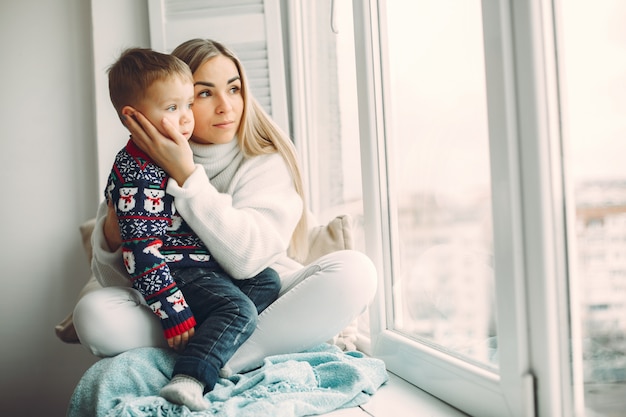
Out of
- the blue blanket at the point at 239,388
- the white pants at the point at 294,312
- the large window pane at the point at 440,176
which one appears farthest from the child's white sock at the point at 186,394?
the large window pane at the point at 440,176

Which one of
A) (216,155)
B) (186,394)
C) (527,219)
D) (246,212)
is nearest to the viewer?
(527,219)

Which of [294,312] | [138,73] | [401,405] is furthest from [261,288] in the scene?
[138,73]

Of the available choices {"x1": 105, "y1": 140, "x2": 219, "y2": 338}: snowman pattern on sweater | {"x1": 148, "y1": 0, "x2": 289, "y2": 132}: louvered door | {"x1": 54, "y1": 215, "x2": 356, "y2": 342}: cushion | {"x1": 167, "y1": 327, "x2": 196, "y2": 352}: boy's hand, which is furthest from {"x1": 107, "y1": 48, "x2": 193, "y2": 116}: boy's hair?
{"x1": 148, "y1": 0, "x2": 289, "y2": 132}: louvered door

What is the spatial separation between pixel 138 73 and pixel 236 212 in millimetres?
364

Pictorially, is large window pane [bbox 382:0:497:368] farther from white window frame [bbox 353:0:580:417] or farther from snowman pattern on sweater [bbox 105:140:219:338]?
snowman pattern on sweater [bbox 105:140:219:338]

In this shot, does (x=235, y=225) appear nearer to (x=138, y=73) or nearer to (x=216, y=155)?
(x=216, y=155)

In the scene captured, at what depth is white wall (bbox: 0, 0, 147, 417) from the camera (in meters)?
2.24

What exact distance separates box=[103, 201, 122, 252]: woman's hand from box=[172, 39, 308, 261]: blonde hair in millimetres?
356

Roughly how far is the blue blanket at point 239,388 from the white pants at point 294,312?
0.19 ft

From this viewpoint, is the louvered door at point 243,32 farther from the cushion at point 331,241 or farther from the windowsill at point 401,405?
the windowsill at point 401,405

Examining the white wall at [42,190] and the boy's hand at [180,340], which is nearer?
the boy's hand at [180,340]

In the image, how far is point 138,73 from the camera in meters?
1.23

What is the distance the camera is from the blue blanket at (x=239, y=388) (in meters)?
1.04

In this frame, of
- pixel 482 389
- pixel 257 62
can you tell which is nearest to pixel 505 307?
pixel 482 389
